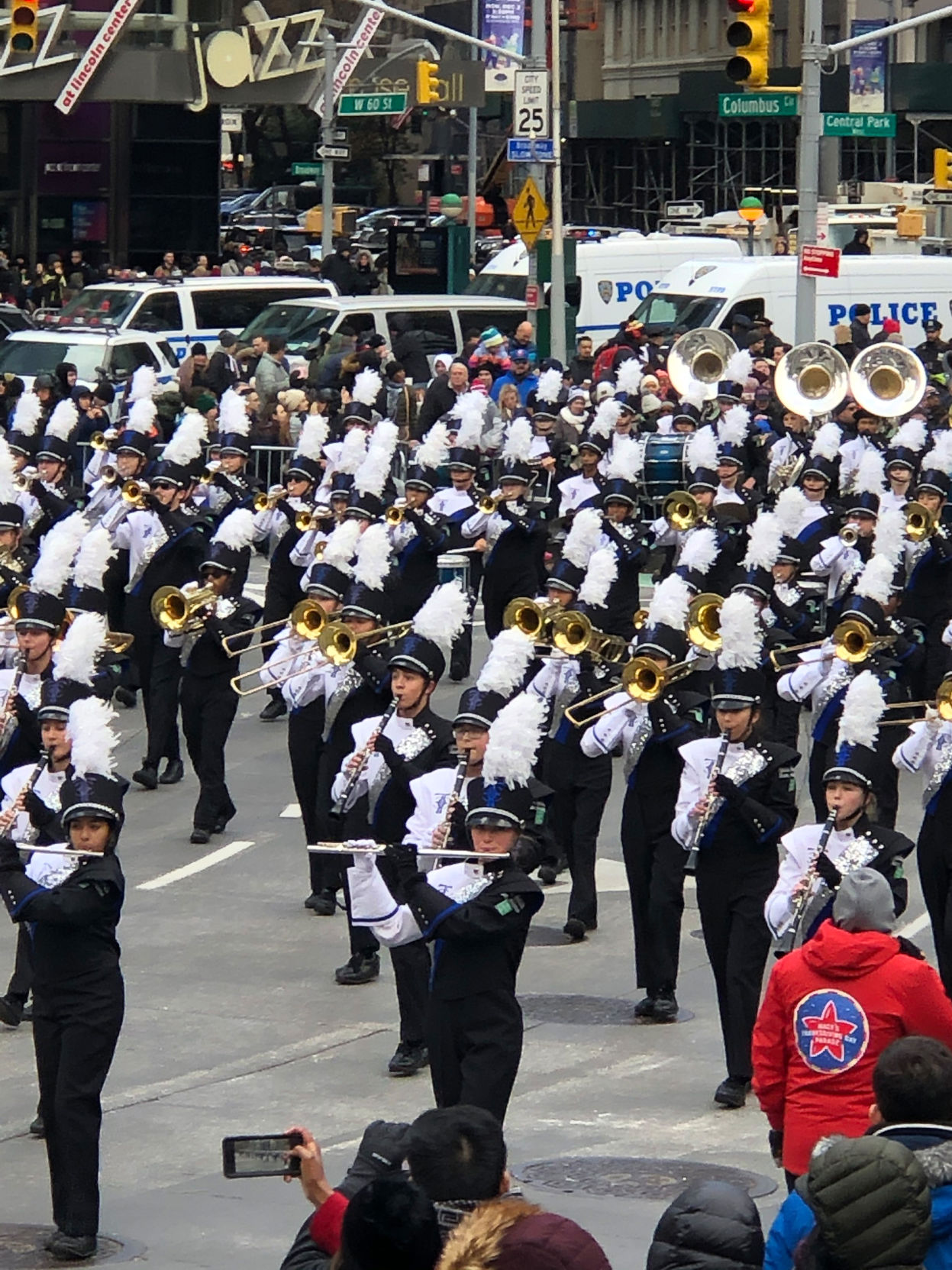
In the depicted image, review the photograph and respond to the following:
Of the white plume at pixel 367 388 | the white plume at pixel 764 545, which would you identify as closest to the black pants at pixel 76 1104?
the white plume at pixel 764 545

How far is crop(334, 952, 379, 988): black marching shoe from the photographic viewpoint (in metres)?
12.9

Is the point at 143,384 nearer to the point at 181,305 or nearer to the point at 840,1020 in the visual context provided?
the point at 181,305

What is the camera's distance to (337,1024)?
12.2 meters

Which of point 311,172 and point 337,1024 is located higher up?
point 311,172

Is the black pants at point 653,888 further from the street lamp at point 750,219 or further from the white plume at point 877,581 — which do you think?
the street lamp at point 750,219

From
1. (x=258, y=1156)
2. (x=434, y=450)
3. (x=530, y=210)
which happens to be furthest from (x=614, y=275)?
(x=258, y=1156)

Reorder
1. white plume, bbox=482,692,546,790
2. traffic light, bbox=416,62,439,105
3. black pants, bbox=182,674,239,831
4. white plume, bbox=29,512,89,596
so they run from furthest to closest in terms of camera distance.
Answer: traffic light, bbox=416,62,439,105
black pants, bbox=182,674,239,831
white plume, bbox=29,512,89,596
white plume, bbox=482,692,546,790

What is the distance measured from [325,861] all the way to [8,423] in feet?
36.9

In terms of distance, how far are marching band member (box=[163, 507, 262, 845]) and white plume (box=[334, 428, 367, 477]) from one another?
133 inches

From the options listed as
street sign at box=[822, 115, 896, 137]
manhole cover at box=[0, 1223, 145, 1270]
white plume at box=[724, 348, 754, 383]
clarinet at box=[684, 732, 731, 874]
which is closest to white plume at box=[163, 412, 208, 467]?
white plume at box=[724, 348, 754, 383]

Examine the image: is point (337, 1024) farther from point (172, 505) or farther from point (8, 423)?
point (8, 423)

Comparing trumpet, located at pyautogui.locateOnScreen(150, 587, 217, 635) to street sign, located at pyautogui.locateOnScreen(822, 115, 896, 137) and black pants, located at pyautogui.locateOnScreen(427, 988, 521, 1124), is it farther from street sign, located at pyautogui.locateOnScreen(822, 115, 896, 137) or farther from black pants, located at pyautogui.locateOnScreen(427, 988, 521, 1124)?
street sign, located at pyautogui.locateOnScreen(822, 115, 896, 137)

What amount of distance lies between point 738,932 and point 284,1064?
85.3 inches

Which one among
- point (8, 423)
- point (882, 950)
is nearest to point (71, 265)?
point (8, 423)
